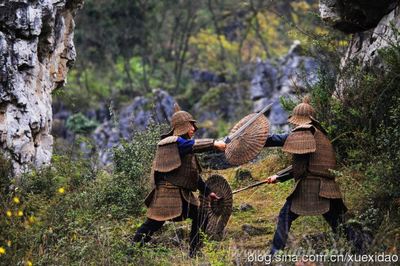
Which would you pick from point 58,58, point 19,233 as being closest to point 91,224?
point 19,233

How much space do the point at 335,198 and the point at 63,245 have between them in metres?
3.36

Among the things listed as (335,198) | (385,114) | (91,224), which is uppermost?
(385,114)

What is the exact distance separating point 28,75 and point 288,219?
16.9ft

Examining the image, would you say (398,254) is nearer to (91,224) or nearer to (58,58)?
(91,224)

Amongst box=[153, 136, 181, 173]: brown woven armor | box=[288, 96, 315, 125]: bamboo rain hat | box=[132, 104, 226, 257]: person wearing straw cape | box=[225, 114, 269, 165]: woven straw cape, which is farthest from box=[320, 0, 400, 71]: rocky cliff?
box=[153, 136, 181, 173]: brown woven armor

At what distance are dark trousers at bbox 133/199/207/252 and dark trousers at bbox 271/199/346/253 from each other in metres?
1.20

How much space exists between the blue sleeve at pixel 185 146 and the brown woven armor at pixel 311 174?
3.94 feet

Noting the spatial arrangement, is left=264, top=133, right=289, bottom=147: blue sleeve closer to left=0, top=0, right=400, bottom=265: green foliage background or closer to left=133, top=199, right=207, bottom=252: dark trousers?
left=0, top=0, right=400, bottom=265: green foliage background

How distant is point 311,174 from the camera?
9664 millimetres

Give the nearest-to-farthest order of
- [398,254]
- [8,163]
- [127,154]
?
1. [398,254]
2. [8,163]
3. [127,154]

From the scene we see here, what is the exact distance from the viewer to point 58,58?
1385 cm

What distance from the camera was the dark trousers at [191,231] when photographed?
32.9 ft

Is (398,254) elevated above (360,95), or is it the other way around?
(360,95)

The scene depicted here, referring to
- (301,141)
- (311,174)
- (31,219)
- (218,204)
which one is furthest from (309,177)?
(31,219)
